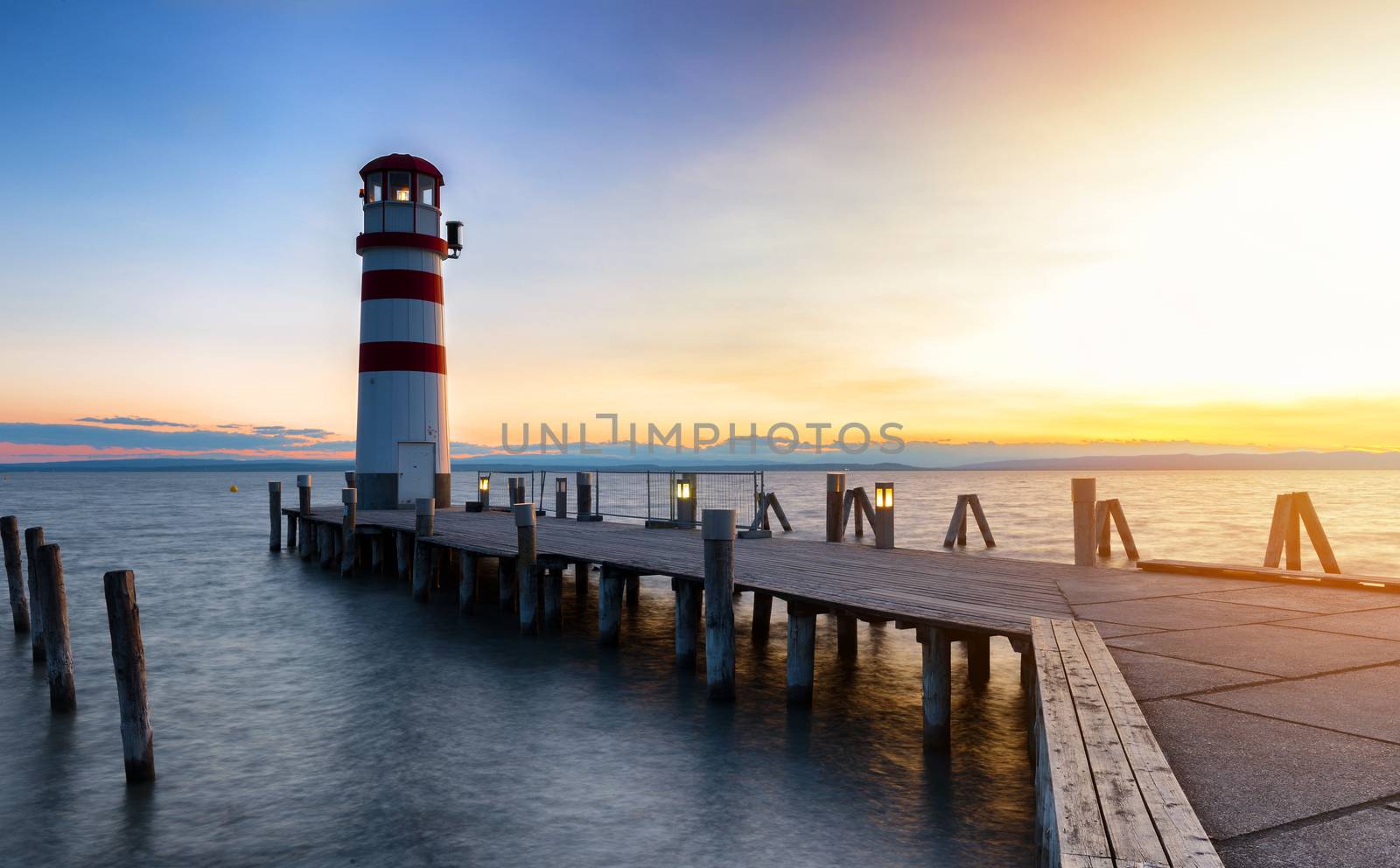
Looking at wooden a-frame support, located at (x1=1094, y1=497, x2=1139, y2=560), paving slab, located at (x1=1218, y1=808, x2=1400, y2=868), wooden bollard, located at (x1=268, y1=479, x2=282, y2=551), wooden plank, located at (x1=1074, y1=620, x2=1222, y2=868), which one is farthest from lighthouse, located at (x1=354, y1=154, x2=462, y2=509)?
paving slab, located at (x1=1218, y1=808, x2=1400, y2=868)

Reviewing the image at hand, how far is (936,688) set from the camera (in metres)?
8.87

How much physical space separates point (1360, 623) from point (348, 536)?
72.9 ft

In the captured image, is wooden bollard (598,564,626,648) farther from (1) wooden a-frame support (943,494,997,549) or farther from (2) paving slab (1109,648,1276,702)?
(1) wooden a-frame support (943,494,997,549)

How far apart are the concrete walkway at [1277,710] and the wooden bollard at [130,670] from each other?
368 inches

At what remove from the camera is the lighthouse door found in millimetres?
25594

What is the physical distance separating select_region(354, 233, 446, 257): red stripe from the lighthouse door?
5.89 m

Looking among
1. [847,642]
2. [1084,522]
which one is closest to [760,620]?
[847,642]

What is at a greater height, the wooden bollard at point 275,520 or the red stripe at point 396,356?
the red stripe at point 396,356

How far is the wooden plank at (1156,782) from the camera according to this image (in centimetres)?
326

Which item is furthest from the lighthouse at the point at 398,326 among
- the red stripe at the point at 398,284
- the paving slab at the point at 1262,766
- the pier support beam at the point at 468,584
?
the paving slab at the point at 1262,766

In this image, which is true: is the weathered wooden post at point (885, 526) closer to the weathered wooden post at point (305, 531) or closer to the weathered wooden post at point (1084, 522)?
the weathered wooden post at point (1084, 522)

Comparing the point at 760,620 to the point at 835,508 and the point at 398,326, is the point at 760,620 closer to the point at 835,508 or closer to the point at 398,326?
the point at 835,508

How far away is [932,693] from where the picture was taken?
8.91 meters

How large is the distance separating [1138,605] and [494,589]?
16.2 metres
